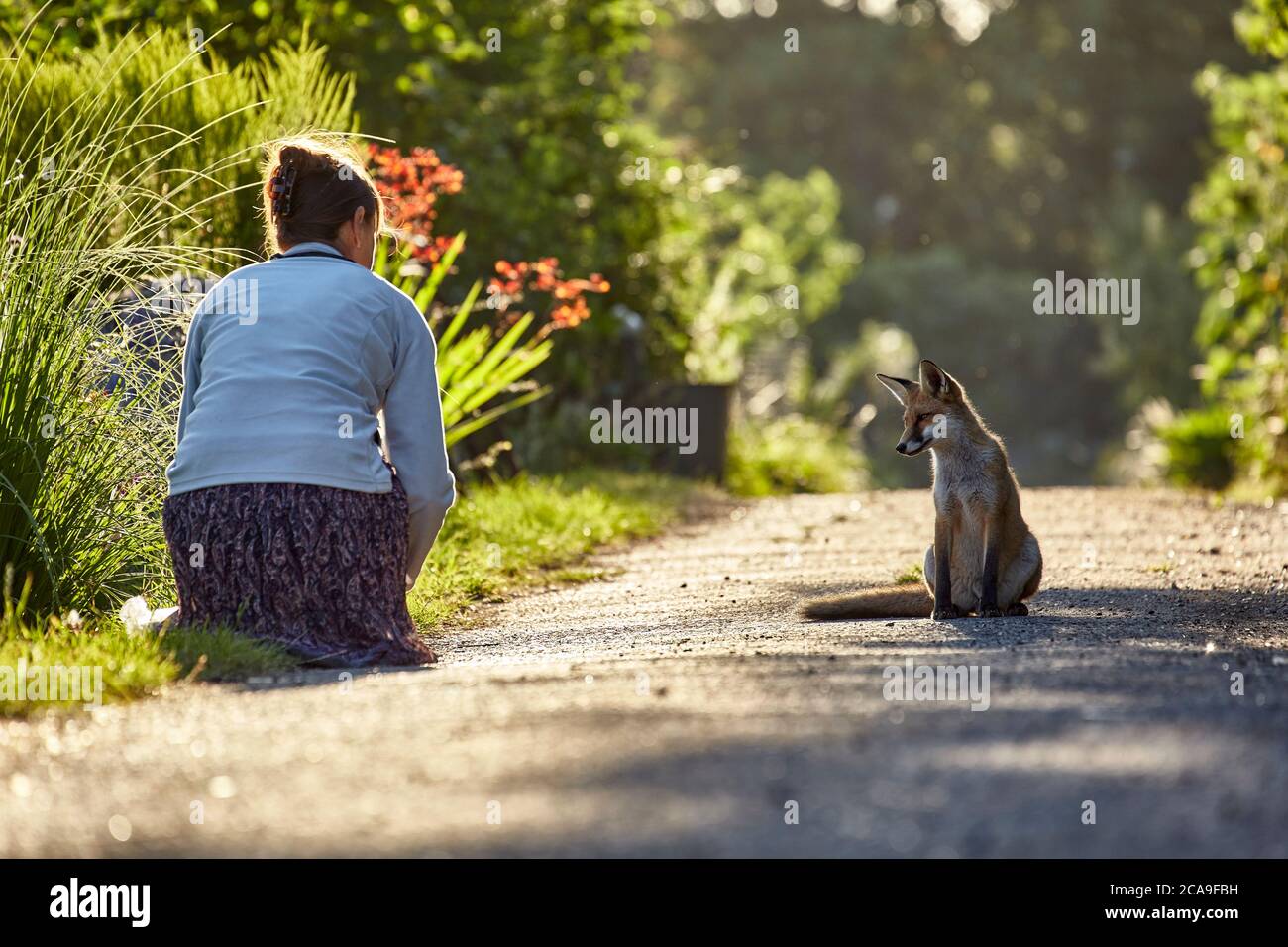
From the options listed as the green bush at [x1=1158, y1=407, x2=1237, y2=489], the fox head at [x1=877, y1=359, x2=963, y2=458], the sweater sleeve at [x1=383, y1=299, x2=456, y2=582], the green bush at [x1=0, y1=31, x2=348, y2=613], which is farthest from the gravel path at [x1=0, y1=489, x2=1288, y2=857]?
the green bush at [x1=1158, y1=407, x2=1237, y2=489]

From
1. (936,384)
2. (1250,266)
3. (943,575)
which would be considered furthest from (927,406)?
(1250,266)

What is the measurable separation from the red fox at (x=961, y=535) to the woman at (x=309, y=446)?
5.64 ft

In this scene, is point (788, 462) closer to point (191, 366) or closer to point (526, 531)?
point (526, 531)

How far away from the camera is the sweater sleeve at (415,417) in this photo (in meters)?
5.18

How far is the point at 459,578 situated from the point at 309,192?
103 inches

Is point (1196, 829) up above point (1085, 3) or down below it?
below

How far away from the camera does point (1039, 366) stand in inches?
1604

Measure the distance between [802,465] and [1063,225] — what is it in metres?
32.1

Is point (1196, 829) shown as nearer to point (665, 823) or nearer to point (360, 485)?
point (665, 823)

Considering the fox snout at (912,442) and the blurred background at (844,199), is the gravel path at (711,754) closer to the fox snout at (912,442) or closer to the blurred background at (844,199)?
the fox snout at (912,442)

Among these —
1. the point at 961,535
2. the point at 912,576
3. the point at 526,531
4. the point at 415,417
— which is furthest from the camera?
the point at 526,531

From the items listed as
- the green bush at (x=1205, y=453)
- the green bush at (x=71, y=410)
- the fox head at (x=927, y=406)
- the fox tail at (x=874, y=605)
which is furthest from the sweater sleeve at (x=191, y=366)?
the green bush at (x=1205, y=453)

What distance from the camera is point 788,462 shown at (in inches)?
637
